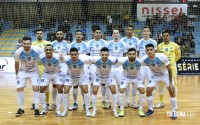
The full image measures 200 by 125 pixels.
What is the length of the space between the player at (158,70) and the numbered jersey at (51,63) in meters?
1.77

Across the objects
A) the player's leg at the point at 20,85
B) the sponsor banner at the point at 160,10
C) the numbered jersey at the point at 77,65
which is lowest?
the player's leg at the point at 20,85

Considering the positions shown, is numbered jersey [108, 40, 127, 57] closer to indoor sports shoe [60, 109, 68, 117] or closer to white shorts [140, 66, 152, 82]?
white shorts [140, 66, 152, 82]

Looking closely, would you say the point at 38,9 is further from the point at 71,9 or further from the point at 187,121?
the point at 187,121

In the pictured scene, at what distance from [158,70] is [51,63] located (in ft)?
7.21

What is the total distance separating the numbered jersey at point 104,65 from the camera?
656cm

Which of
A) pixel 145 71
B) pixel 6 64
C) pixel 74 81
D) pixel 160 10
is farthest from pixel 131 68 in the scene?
pixel 160 10

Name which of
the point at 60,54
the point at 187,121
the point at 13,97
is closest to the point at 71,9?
the point at 13,97

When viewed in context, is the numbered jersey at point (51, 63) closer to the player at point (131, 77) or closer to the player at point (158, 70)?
the player at point (131, 77)

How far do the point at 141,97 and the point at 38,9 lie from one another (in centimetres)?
1195

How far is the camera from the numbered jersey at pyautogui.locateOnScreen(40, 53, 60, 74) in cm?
662

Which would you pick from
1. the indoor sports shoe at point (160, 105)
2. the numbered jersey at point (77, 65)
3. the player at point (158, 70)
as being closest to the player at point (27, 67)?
the numbered jersey at point (77, 65)

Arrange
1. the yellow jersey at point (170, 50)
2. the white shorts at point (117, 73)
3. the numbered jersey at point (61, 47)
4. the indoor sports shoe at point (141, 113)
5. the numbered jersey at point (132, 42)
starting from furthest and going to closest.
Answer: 1. the numbered jersey at point (132, 42)
2. the numbered jersey at point (61, 47)
3. the yellow jersey at point (170, 50)
4. the white shorts at point (117, 73)
5. the indoor sports shoe at point (141, 113)

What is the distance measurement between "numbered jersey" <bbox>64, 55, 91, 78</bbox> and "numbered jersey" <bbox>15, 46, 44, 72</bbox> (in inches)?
25.4

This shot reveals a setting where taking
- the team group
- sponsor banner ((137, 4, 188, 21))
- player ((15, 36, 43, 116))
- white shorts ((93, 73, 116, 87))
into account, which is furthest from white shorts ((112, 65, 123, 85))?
sponsor banner ((137, 4, 188, 21))
